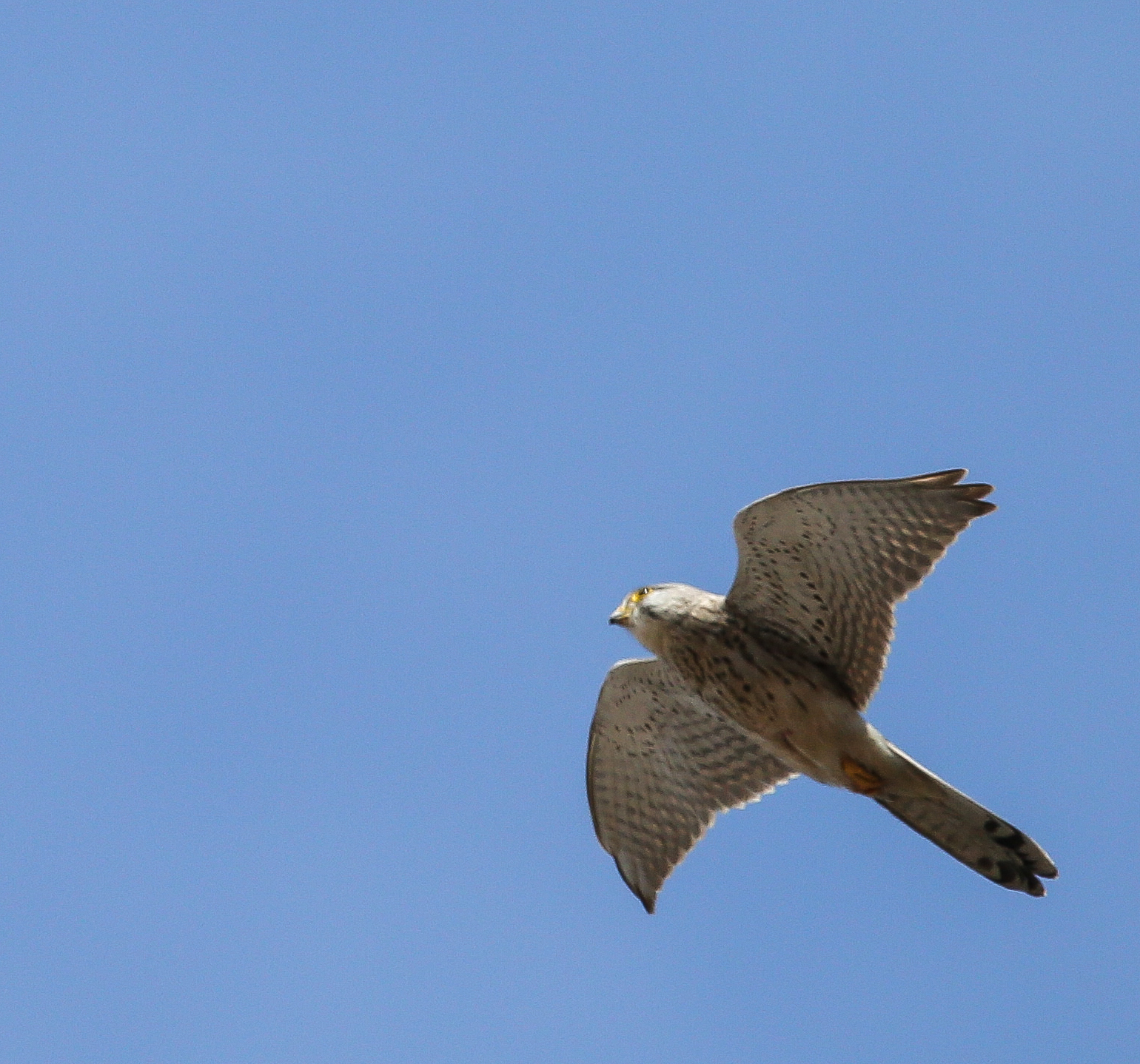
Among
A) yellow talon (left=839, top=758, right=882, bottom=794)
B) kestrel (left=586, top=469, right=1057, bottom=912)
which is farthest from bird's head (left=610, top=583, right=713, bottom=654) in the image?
yellow talon (left=839, top=758, right=882, bottom=794)

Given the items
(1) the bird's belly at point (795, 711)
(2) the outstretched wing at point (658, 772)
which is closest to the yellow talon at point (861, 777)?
(1) the bird's belly at point (795, 711)

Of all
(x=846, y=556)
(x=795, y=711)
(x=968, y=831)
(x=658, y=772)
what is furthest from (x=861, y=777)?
(x=658, y=772)

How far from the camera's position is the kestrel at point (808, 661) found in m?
8.68

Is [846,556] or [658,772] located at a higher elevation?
[658,772]

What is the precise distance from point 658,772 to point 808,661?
1506 mm

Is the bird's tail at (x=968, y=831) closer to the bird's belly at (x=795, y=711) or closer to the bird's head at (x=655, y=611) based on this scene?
the bird's belly at (x=795, y=711)

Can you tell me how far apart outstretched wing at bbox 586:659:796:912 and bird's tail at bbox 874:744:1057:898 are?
1231mm

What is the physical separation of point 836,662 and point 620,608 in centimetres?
131

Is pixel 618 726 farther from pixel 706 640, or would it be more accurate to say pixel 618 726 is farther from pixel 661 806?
pixel 706 640

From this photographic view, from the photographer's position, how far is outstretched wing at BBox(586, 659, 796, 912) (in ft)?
32.7

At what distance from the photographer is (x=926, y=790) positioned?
8.70 metres

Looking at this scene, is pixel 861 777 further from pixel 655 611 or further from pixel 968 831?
pixel 655 611

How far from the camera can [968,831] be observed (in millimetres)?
8633

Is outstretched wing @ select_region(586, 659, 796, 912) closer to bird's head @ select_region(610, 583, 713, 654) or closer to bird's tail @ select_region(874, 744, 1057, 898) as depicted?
bird's head @ select_region(610, 583, 713, 654)
